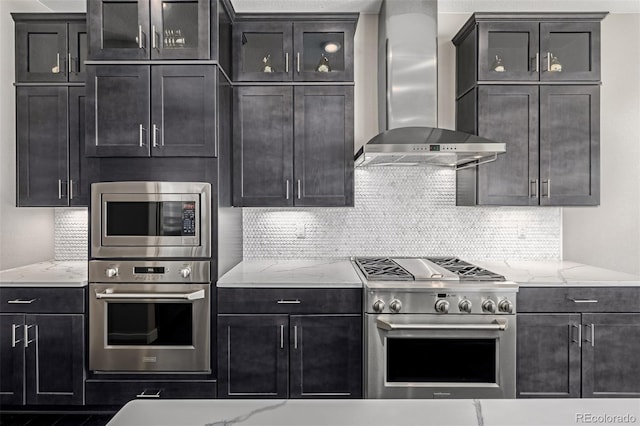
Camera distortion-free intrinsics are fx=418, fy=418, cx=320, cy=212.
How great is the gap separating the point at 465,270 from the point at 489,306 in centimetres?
38

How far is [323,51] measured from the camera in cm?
306

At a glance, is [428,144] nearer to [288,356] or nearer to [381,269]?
[381,269]

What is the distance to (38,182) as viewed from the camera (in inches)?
116

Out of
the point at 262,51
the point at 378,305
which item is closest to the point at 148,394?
the point at 378,305

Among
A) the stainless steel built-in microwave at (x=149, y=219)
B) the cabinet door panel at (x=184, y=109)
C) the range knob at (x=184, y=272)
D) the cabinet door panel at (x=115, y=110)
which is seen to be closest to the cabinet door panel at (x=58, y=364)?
the stainless steel built-in microwave at (x=149, y=219)

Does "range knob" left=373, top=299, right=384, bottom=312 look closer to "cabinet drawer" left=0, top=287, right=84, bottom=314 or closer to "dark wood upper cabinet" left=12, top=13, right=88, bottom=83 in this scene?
"cabinet drawer" left=0, top=287, right=84, bottom=314

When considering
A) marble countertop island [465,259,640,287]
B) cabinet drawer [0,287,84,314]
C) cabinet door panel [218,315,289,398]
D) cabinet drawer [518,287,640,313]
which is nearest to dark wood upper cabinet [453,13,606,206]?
marble countertop island [465,259,640,287]

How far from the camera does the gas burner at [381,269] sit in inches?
102

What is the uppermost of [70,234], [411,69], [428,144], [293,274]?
[411,69]

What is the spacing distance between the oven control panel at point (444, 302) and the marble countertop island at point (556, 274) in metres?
0.19

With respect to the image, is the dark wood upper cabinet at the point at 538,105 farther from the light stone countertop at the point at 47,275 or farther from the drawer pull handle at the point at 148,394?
the light stone countertop at the point at 47,275

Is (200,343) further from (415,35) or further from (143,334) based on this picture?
(415,35)

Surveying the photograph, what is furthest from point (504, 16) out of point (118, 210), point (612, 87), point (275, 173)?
point (118, 210)

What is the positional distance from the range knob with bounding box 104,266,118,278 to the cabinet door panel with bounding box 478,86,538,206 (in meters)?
2.48
